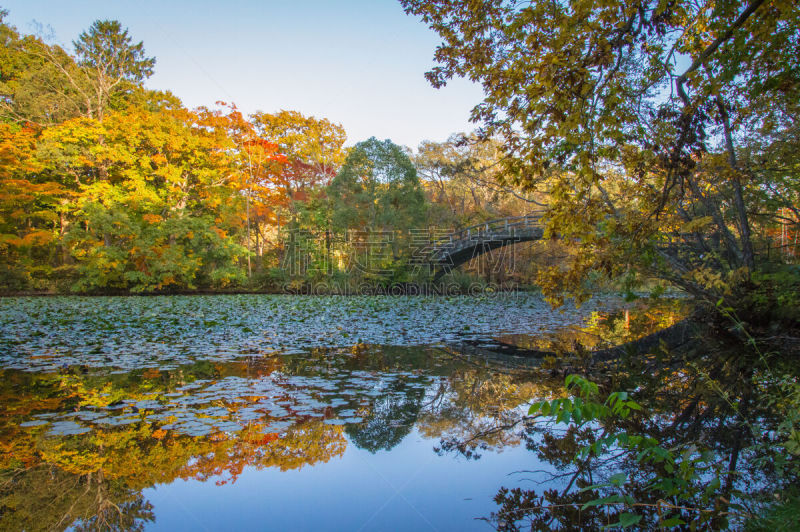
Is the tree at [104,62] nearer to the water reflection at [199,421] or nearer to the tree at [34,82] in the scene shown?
the tree at [34,82]

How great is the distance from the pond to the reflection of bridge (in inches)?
568

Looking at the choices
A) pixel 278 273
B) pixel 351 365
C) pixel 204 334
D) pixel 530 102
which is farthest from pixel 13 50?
pixel 530 102

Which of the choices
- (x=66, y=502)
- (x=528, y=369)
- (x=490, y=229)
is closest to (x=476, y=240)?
(x=490, y=229)

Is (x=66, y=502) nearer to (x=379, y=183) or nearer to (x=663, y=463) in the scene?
(x=663, y=463)

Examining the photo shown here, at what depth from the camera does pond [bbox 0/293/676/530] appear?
7.27 feet

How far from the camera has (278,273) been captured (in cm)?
2139

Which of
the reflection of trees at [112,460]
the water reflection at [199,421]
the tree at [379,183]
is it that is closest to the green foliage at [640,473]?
the water reflection at [199,421]

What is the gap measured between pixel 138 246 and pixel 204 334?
13.4 metres

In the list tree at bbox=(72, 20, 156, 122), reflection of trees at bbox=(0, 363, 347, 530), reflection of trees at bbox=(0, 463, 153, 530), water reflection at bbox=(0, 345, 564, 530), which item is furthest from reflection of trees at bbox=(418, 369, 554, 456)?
tree at bbox=(72, 20, 156, 122)

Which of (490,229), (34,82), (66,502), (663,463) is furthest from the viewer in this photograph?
(490,229)

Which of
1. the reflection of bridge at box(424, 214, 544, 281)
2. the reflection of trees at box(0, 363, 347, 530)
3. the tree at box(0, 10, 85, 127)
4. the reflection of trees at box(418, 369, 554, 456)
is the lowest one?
the reflection of trees at box(418, 369, 554, 456)

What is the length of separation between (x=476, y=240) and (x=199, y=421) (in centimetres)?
1855

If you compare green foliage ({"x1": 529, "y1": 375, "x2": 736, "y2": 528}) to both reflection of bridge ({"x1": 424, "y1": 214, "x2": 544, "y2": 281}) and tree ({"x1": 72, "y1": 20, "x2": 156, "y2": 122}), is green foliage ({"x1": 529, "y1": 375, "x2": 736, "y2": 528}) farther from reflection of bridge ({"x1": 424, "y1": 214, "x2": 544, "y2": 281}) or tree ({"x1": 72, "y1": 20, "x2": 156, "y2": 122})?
tree ({"x1": 72, "y1": 20, "x2": 156, "y2": 122})

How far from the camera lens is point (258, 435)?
3096mm
